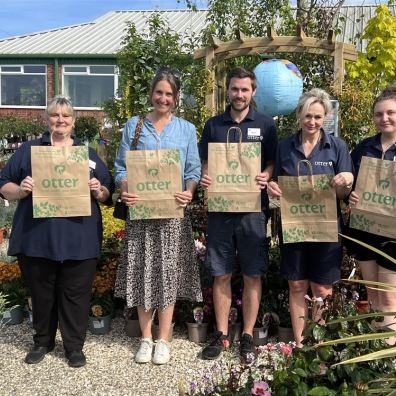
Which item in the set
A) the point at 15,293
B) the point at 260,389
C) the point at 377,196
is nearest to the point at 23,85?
the point at 15,293

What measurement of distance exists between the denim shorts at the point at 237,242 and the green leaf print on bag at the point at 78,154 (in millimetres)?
985

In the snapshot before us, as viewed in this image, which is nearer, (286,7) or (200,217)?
(200,217)

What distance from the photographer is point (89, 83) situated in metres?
22.7

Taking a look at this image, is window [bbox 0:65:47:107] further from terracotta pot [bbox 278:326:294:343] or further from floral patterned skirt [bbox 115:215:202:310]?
terracotta pot [bbox 278:326:294:343]

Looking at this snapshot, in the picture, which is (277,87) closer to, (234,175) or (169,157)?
(234,175)

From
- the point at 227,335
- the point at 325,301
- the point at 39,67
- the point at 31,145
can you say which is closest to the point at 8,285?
the point at 31,145

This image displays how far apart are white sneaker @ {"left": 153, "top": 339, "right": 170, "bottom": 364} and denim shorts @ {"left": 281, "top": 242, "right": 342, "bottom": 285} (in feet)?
3.41

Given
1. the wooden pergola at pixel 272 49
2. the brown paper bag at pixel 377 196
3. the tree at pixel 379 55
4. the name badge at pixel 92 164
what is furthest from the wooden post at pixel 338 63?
the name badge at pixel 92 164

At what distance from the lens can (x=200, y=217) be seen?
5508 millimetres

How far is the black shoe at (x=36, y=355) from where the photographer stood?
3.96 m

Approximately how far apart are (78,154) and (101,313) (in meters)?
1.56

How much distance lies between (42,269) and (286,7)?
679 cm

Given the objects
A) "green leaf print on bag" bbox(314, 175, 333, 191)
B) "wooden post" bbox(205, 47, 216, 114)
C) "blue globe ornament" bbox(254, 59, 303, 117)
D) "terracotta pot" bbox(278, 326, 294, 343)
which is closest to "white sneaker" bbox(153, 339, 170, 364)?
→ "terracotta pot" bbox(278, 326, 294, 343)

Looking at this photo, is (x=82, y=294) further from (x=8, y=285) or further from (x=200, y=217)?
(x=200, y=217)
